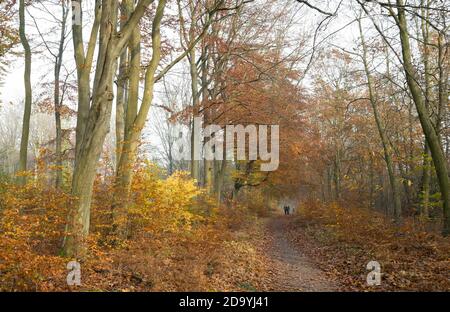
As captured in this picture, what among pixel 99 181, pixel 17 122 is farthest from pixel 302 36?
pixel 17 122

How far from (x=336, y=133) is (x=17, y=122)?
4973cm

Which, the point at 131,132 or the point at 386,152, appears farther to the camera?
the point at 386,152

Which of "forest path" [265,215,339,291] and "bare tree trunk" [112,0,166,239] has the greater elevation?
"bare tree trunk" [112,0,166,239]

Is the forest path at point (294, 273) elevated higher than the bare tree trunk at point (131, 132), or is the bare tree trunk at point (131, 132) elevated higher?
the bare tree trunk at point (131, 132)

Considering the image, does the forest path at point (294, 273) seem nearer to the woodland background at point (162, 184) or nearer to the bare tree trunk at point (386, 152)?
the woodland background at point (162, 184)

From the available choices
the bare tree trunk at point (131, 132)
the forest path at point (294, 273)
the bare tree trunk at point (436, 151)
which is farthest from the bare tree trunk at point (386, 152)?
the bare tree trunk at point (131, 132)

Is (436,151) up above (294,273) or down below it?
above

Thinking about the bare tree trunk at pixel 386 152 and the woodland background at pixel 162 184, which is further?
the bare tree trunk at pixel 386 152

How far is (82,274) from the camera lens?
6.24m

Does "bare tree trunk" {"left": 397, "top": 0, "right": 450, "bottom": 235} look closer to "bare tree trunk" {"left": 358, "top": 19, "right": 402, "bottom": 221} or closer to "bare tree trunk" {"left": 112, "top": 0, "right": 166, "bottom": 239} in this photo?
"bare tree trunk" {"left": 358, "top": 19, "right": 402, "bottom": 221}

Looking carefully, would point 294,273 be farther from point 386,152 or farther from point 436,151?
→ point 386,152

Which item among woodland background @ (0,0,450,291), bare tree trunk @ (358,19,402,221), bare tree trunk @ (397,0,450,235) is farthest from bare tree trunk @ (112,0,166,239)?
bare tree trunk @ (358,19,402,221)

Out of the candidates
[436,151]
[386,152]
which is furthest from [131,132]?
[386,152]
